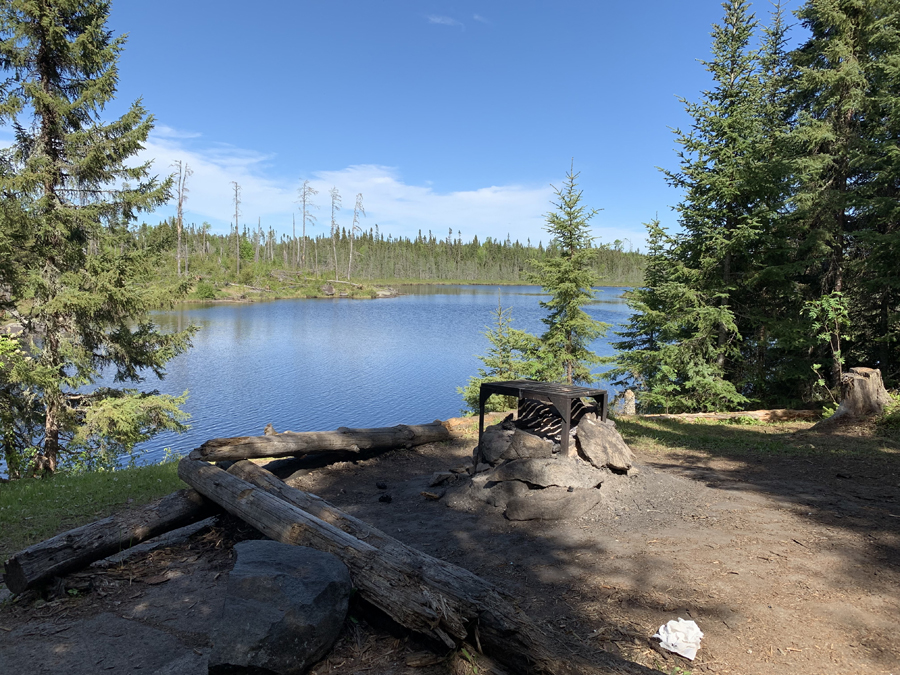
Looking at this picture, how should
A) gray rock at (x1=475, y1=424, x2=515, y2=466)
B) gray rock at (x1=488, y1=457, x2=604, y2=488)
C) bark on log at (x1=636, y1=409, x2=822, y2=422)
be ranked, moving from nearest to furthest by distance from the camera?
1. gray rock at (x1=488, y1=457, x2=604, y2=488)
2. gray rock at (x1=475, y1=424, x2=515, y2=466)
3. bark on log at (x1=636, y1=409, x2=822, y2=422)

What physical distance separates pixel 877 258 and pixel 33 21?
1999 centimetres

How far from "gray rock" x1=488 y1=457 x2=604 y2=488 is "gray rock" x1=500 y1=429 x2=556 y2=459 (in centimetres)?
19

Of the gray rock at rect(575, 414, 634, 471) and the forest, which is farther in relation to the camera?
the forest

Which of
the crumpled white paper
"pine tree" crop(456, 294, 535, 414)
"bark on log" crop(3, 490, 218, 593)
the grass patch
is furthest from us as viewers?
"pine tree" crop(456, 294, 535, 414)

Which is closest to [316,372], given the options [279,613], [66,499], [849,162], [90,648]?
[66,499]

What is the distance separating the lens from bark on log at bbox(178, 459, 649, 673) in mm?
2928

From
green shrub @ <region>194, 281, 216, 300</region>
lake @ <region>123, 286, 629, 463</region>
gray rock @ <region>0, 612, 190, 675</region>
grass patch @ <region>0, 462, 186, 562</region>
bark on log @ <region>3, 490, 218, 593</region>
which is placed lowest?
lake @ <region>123, 286, 629, 463</region>

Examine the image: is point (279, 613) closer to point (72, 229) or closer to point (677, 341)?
point (72, 229)

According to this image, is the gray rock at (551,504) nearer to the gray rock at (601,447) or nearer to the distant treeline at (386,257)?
the gray rock at (601,447)

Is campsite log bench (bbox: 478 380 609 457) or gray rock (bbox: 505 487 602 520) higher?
campsite log bench (bbox: 478 380 609 457)

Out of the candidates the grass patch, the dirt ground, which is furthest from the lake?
the dirt ground

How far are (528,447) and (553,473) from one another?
1.88 ft

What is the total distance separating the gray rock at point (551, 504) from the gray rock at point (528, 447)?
58 cm

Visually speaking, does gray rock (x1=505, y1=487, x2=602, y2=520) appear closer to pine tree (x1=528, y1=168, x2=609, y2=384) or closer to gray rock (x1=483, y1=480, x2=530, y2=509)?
gray rock (x1=483, y1=480, x2=530, y2=509)
